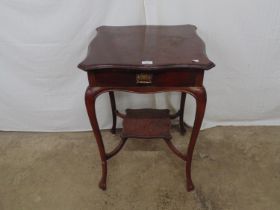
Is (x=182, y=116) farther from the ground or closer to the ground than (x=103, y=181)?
farther from the ground

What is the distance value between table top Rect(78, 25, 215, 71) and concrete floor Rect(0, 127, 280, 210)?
681 millimetres

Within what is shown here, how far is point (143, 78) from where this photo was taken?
3.10 feet

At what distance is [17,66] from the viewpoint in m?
1.41

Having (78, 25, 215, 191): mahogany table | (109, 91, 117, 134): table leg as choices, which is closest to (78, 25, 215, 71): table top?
(78, 25, 215, 191): mahogany table

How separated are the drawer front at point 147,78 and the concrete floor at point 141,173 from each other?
60 cm

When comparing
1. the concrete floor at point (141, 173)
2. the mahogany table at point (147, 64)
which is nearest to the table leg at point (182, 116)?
the concrete floor at point (141, 173)

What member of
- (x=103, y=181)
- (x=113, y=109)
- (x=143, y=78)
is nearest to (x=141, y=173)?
(x=103, y=181)

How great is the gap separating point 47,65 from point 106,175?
69 cm

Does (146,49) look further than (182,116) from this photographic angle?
No

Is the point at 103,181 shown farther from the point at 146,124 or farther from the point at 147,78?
the point at 147,78

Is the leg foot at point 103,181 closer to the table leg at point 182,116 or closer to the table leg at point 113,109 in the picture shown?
the table leg at point 113,109

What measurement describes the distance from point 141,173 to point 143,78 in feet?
2.07

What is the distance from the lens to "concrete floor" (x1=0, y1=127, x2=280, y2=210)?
1212mm

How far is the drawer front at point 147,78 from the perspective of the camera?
934mm
